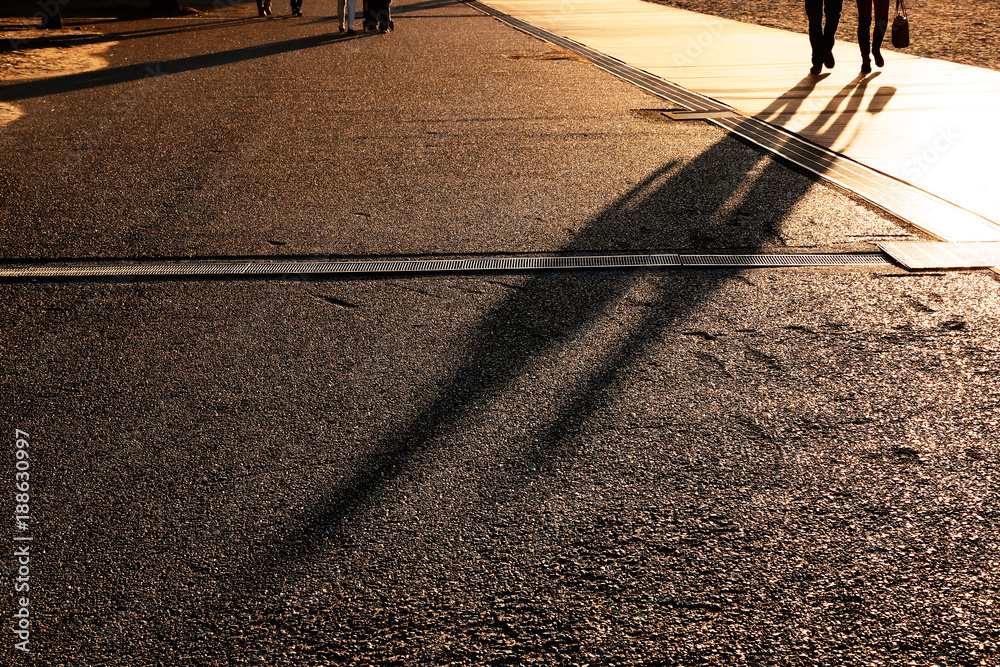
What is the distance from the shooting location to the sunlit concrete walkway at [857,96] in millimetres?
6594

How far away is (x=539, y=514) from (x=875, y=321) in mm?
2189

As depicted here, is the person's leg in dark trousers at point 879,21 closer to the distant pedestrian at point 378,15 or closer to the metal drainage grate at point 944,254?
the metal drainage grate at point 944,254

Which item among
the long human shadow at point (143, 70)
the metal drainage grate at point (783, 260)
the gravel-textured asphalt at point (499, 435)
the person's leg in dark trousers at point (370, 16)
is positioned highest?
the person's leg in dark trousers at point (370, 16)

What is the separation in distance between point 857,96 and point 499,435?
8.02 m

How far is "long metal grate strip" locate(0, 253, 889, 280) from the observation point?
4.80 meters

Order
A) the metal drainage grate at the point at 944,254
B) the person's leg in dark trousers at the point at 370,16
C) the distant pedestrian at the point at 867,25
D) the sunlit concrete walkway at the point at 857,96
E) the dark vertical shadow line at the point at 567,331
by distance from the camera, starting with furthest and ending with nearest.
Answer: the person's leg in dark trousers at the point at 370,16 → the distant pedestrian at the point at 867,25 → the sunlit concrete walkway at the point at 857,96 → the metal drainage grate at the point at 944,254 → the dark vertical shadow line at the point at 567,331

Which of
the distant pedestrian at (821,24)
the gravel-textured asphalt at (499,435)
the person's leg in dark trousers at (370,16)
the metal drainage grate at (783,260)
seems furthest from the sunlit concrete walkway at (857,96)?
the person's leg in dark trousers at (370,16)

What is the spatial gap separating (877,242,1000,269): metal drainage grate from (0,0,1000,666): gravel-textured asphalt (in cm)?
20

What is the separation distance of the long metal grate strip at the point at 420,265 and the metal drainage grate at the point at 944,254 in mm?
123

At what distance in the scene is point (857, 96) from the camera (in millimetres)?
9586

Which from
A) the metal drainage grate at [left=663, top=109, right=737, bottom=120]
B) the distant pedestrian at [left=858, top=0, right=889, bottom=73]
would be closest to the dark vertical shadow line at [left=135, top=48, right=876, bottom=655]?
the metal drainage grate at [left=663, top=109, right=737, bottom=120]

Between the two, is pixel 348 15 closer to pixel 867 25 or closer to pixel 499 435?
pixel 867 25

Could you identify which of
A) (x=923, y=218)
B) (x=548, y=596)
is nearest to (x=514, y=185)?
(x=923, y=218)

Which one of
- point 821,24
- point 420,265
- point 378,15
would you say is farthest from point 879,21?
point 378,15
